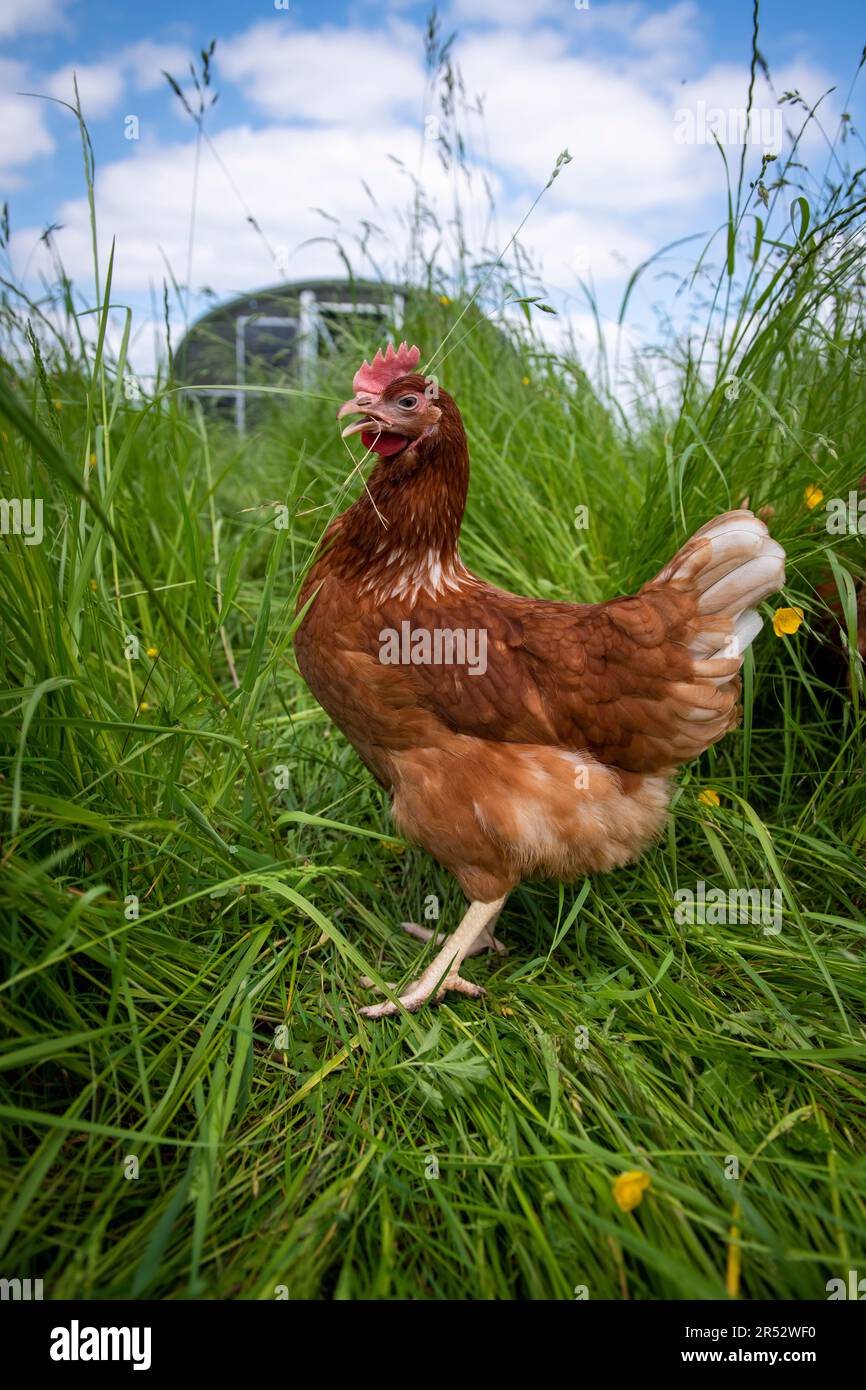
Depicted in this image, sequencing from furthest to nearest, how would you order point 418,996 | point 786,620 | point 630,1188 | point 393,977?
1. point 786,620
2. point 393,977
3. point 418,996
4. point 630,1188

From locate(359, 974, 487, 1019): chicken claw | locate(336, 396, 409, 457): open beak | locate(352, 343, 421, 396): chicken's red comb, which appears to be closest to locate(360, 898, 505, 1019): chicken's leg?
locate(359, 974, 487, 1019): chicken claw

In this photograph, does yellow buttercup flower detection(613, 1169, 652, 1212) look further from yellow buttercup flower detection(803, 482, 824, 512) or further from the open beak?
yellow buttercup flower detection(803, 482, 824, 512)

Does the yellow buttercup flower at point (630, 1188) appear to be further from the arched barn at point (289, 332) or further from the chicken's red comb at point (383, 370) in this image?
the arched barn at point (289, 332)

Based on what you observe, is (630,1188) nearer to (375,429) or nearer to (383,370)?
(375,429)

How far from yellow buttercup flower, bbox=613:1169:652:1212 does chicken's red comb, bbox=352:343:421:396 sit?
75.5 inches

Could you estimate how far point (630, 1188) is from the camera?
1244 millimetres

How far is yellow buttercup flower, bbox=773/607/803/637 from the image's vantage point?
6.98ft

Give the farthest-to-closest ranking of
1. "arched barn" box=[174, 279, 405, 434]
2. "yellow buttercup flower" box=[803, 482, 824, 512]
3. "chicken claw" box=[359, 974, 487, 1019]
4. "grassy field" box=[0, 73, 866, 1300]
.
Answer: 1. "arched barn" box=[174, 279, 405, 434]
2. "yellow buttercup flower" box=[803, 482, 824, 512]
3. "chicken claw" box=[359, 974, 487, 1019]
4. "grassy field" box=[0, 73, 866, 1300]

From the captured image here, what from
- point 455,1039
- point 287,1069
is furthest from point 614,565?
point 287,1069

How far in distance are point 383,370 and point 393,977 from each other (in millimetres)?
1769

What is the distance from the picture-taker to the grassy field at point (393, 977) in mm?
1237

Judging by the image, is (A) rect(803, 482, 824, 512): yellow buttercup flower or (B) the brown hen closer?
(B) the brown hen

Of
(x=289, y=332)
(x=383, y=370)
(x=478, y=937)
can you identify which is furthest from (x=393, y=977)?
(x=289, y=332)
